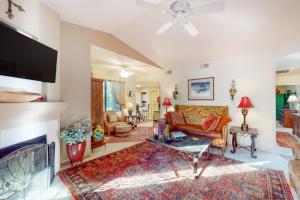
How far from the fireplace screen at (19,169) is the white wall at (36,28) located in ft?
2.77

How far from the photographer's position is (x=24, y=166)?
6.47ft

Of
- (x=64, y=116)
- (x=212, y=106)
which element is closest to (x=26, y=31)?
(x=64, y=116)

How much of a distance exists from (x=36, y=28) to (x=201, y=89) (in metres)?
4.36

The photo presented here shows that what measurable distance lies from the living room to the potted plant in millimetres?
19

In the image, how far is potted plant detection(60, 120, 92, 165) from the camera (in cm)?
273

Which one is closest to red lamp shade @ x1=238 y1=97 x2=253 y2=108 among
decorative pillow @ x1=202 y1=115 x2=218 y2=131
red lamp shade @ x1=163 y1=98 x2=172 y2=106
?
decorative pillow @ x1=202 y1=115 x2=218 y2=131

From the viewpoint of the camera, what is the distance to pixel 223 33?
3.33 meters

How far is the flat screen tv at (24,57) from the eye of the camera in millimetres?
1655

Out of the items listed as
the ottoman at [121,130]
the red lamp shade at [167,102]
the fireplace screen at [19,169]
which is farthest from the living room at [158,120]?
the red lamp shade at [167,102]

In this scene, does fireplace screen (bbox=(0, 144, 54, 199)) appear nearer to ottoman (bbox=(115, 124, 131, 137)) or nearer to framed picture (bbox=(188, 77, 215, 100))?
ottoman (bbox=(115, 124, 131, 137))

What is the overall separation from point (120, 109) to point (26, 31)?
5.18 m

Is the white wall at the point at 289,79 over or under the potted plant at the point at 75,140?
over

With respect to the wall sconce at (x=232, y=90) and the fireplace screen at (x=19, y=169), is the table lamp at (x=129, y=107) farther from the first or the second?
the fireplace screen at (x=19, y=169)

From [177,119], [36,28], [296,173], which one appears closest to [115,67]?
[177,119]
